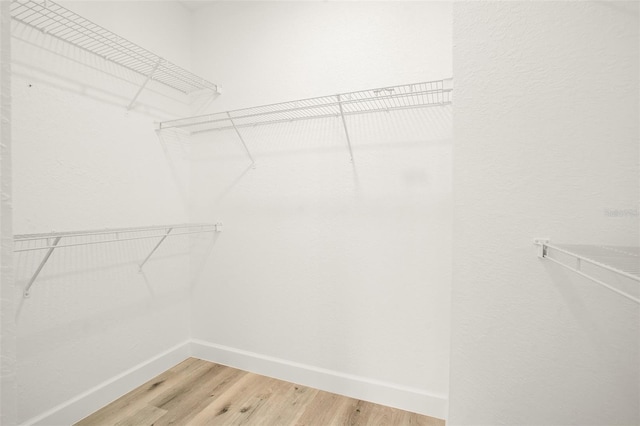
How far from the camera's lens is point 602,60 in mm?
874

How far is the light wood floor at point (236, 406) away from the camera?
4.76ft

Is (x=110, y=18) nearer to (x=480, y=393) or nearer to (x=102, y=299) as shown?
(x=102, y=299)

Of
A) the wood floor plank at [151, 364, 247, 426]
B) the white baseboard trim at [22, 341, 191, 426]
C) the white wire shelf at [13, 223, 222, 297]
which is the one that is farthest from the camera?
the wood floor plank at [151, 364, 247, 426]

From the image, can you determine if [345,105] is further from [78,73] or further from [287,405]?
[287,405]

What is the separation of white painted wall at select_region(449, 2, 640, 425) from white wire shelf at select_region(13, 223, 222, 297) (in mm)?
1327

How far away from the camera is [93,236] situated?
60.5 inches

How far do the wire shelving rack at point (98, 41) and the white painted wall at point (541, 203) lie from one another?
151 cm

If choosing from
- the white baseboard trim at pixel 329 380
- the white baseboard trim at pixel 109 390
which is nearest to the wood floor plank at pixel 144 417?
the white baseboard trim at pixel 109 390

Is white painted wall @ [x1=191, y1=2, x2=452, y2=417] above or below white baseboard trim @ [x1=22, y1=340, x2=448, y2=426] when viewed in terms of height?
above

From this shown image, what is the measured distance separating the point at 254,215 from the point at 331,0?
4.24ft

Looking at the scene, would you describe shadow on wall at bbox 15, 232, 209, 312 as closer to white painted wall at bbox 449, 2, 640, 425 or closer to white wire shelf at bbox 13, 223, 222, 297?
white wire shelf at bbox 13, 223, 222, 297

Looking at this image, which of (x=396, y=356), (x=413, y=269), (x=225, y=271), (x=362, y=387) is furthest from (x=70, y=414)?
(x=413, y=269)

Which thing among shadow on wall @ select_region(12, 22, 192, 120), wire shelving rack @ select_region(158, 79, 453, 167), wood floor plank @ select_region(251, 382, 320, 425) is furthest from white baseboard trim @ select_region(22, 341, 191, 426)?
shadow on wall @ select_region(12, 22, 192, 120)

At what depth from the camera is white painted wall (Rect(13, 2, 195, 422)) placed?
130 centimetres
